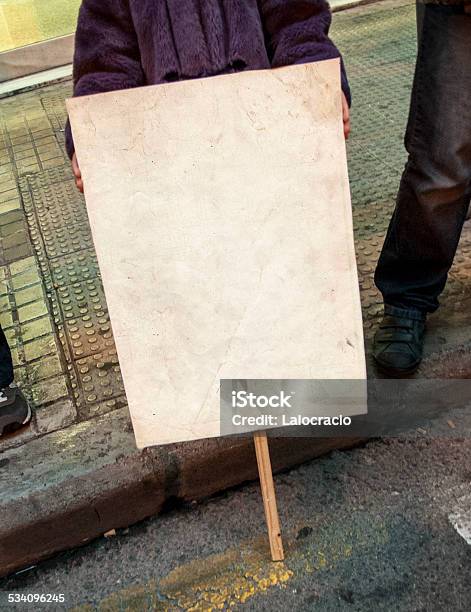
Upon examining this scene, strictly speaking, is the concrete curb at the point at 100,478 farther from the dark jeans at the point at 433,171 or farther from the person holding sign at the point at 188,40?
the person holding sign at the point at 188,40

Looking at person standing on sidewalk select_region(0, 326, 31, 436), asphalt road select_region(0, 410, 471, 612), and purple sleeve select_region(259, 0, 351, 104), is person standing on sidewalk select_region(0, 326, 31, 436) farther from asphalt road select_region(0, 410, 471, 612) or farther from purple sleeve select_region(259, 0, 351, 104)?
purple sleeve select_region(259, 0, 351, 104)

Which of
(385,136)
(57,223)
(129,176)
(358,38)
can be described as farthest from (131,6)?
(358,38)

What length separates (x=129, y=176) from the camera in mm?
1580

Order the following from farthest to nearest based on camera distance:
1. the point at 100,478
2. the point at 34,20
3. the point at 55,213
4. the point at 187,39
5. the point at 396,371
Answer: the point at 34,20, the point at 55,213, the point at 396,371, the point at 100,478, the point at 187,39

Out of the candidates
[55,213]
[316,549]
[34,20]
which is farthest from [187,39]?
[34,20]

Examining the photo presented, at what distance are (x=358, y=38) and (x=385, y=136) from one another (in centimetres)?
248

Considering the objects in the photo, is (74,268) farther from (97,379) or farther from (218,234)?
(218,234)

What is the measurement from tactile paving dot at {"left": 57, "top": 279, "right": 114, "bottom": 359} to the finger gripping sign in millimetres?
1264

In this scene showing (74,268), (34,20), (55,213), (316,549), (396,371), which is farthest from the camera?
(34,20)

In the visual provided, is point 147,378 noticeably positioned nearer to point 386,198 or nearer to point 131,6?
point 131,6

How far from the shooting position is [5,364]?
2.56 m

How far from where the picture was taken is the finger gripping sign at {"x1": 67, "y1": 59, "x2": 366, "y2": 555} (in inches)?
61.2

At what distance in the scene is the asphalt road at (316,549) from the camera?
2.01m

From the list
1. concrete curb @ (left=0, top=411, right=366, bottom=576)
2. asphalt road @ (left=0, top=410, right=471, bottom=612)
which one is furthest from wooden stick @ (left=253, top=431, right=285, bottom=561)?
concrete curb @ (left=0, top=411, right=366, bottom=576)
